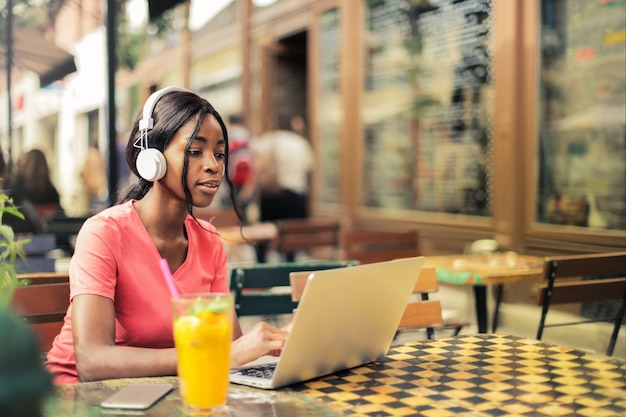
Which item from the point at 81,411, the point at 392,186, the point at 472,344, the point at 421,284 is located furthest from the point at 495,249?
the point at 81,411

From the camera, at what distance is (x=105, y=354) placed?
172 cm

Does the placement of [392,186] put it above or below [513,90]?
below

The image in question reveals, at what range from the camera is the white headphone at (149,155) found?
200 cm

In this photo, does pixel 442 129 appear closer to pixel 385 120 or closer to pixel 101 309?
pixel 385 120

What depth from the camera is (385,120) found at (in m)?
8.00

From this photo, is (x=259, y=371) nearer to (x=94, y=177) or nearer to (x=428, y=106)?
(x=94, y=177)

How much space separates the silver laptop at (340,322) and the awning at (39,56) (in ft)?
12.2

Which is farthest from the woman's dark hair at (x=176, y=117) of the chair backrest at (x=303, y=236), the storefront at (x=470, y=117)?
the storefront at (x=470, y=117)

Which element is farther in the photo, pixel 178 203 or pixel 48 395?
pixel 178 203

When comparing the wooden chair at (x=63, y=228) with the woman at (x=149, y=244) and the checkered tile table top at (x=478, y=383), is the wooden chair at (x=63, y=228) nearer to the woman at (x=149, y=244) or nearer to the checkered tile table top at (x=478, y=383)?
the woman at (x=149, y=244)

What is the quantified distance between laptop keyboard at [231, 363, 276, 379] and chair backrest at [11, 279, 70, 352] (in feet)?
2.64

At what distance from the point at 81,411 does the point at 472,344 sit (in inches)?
40.2

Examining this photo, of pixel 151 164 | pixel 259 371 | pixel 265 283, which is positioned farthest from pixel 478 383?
pixel 265 283

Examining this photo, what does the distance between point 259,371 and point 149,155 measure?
2.03 feet
